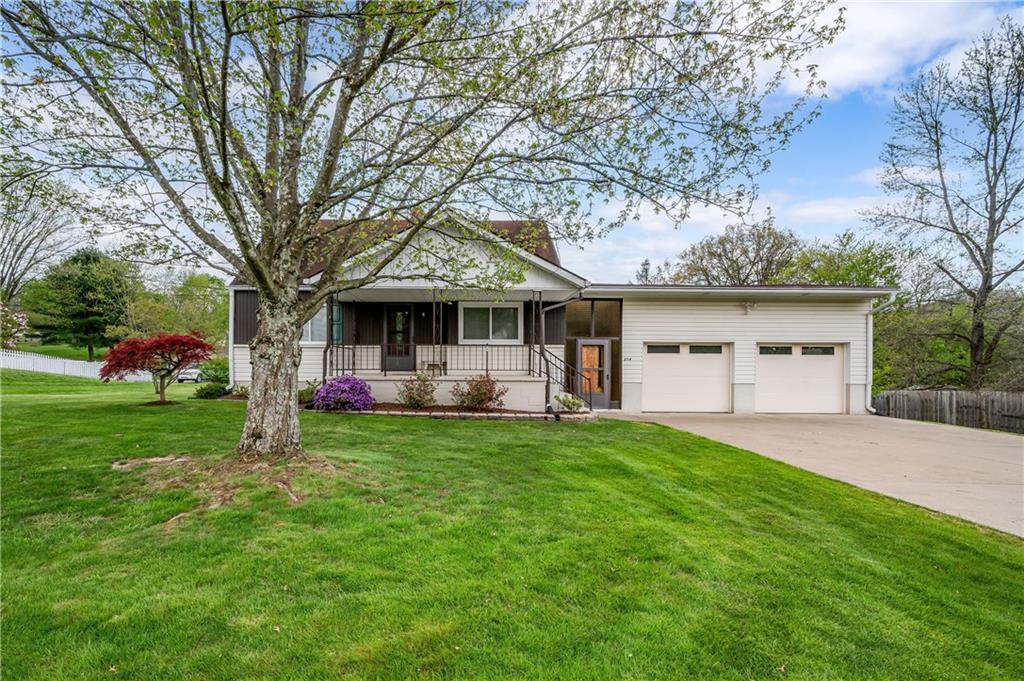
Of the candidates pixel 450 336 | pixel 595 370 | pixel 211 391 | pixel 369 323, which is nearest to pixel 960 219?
pixel 595 370

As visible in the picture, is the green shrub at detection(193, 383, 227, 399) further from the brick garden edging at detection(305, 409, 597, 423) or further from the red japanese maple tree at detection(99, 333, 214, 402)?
the brick garden edging at detection(305, 409, 597, 423)

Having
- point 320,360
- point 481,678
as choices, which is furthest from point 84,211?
point 320,360

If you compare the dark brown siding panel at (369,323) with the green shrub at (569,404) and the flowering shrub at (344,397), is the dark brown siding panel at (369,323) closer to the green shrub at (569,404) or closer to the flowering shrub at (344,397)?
the flowering shrub at (344,397)

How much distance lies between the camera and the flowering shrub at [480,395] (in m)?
11.1

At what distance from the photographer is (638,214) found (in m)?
5.50

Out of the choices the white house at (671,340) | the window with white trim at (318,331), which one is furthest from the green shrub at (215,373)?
the window with white trim at (318,331)

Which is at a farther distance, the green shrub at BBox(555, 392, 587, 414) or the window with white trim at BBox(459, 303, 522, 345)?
the window with white trim at BBox(459, 303, 522, 345)

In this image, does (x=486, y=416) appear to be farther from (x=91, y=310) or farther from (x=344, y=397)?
(x=91, y=310)

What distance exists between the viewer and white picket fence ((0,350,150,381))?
22.8m

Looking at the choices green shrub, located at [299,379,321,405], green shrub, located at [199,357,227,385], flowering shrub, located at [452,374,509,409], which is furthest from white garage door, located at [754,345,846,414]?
green shrub, located at [199,357,227,385]

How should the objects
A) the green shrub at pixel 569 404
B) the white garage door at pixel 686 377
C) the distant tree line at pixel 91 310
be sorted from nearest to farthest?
1. the green shrub at pixel 569 404
2. the white garage door at pixel 686 377
3. the distant tree line at pixel 91 310

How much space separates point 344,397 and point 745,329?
40.2 feet

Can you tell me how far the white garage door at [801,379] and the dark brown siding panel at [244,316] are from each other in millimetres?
16482

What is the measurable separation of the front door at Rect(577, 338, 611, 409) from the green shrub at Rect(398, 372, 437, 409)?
17.3ft
